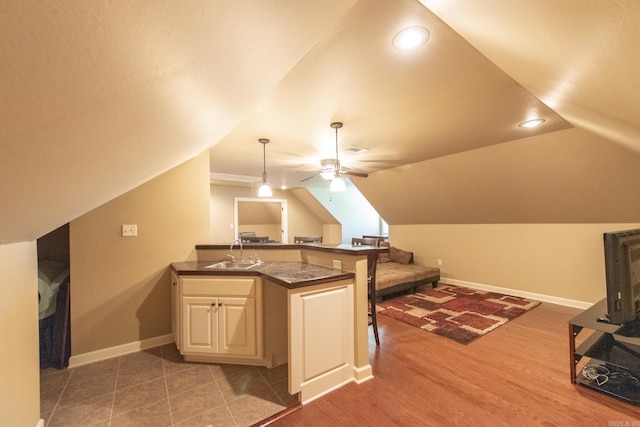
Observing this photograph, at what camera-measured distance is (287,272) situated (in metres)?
2.22

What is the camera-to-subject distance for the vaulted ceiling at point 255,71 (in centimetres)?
50

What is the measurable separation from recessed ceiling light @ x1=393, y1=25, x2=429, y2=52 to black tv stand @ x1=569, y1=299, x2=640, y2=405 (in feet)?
7.28

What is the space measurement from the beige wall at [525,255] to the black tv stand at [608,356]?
2.13 metres

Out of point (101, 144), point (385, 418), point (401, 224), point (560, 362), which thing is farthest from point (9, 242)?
point (401, 224)

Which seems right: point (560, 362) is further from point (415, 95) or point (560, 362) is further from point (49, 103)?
point (49, 103)

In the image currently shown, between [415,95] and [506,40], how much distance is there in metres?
0.96

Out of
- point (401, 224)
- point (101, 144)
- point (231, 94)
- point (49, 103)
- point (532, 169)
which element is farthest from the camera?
point (401, 224)

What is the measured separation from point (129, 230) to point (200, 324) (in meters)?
1.25

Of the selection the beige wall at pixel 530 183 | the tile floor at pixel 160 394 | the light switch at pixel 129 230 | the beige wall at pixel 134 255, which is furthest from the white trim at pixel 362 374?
the beige wall at pixel 530 183

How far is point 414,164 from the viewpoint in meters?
4.33

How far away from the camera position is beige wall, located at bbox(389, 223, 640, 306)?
3.72 m

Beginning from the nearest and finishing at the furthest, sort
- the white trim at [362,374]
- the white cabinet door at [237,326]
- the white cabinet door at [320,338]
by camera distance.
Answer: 1. the white cabinet door at [320,338]
2. the white trim at [362,374]
3. the white cabinet door at [237,326]

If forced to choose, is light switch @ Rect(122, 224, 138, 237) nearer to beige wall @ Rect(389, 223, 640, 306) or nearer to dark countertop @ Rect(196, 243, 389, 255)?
dark countertop @ Rect(196, 243, 389, 255)

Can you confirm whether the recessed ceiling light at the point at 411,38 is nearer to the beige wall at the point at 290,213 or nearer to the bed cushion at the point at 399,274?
the bed cushion at the point at 399,274
